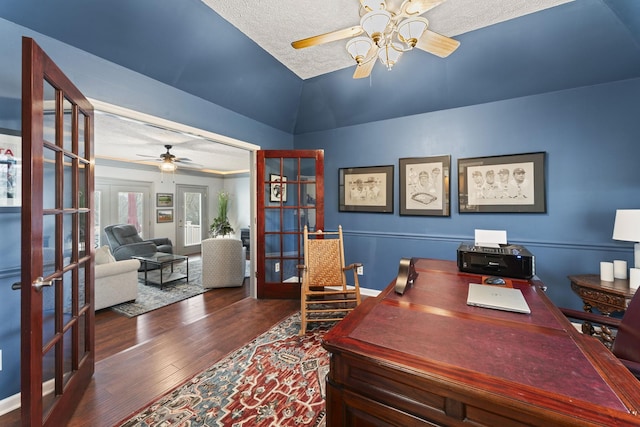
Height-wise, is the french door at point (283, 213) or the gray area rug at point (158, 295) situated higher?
the french door at point (283, 213)

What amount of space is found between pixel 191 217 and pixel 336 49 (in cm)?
640

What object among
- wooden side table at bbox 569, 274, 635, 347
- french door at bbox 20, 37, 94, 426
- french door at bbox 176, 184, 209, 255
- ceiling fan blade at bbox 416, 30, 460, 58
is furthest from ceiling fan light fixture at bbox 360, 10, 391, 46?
french door at bbox 176, 184, 209, 255

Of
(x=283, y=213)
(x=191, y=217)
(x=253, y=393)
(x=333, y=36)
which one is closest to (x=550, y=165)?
(x=333, y=36)

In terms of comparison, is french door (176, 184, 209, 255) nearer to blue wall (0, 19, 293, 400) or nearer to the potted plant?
the potted plant

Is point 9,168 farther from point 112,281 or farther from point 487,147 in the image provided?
point 487,147

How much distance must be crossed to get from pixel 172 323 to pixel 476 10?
13.3ft

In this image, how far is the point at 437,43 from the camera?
1.69 metres

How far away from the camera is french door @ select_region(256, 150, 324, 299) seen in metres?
3.42

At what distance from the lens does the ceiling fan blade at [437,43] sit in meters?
1.60

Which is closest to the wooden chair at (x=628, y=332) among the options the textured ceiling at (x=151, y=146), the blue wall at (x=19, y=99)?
the blue wall at (x=19, y=99)

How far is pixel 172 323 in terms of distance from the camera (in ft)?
9.07

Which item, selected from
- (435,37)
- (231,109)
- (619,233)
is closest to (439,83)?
(435,37)

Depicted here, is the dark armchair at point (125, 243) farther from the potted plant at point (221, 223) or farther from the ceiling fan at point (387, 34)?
the ceiling fan at point (387, 34)

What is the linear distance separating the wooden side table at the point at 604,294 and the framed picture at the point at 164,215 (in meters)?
7.64
